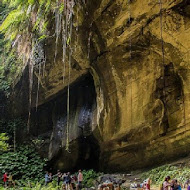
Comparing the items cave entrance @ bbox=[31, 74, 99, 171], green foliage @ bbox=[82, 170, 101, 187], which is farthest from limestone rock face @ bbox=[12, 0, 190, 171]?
green foliage @ bbox=[82, 170, 101, 187]

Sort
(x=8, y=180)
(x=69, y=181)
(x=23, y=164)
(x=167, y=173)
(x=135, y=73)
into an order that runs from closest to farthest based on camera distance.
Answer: (x=167, y=173) < (x=69, y=181) < (x=135, y=73) < (x=8, y=180) < (x=23, y=164)

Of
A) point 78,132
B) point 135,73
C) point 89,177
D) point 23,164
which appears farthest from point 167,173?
point 23,164

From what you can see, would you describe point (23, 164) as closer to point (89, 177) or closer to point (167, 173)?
point (89, 177)

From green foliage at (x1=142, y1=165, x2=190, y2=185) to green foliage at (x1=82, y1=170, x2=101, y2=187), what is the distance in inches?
97.1

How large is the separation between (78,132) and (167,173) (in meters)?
5.48

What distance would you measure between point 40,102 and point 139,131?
6.06 metres

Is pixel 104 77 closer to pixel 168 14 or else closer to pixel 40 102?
pixel 168 14

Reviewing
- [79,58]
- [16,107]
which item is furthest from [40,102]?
[79,58]

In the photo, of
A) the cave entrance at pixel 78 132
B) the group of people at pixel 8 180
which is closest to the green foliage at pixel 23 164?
the cave entrance at pixel 78 132

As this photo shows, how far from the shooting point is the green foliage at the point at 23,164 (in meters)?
14.5

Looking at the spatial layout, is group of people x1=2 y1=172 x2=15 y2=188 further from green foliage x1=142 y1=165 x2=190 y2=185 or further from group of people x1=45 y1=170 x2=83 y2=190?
green foliage x1=142 y1=165 x2=190 y2=185

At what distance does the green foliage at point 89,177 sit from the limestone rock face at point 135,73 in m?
0.70

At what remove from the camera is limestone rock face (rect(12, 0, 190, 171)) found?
10.2 meters

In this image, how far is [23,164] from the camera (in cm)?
1497
